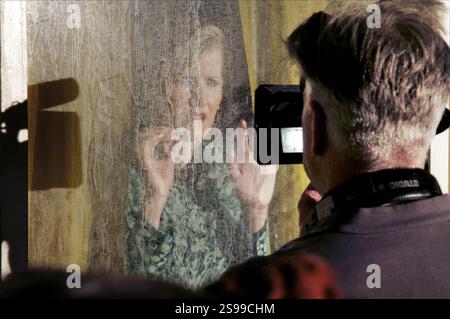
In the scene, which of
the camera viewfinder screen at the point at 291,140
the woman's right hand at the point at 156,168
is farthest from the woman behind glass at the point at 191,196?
the camera viewfinder screen at the point at 291,140

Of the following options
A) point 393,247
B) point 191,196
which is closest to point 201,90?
point 191,196

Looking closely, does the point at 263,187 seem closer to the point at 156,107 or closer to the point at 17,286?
the point at 156,107

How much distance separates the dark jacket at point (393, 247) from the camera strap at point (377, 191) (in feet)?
0.05

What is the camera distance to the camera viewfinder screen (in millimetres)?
1776

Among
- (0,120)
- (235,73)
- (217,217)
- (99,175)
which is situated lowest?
(217,217)

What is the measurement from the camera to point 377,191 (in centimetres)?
111

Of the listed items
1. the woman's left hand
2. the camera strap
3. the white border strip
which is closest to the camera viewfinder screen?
the woman's left hand

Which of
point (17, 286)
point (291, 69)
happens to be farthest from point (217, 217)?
point (17, 286)

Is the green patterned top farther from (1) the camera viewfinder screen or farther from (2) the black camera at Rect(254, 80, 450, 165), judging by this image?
(1) the camera viewfinder screen

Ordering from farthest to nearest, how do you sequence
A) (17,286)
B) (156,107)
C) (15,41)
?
(156,107), (15,41), (17,286)

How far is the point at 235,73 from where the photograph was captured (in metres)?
2.22

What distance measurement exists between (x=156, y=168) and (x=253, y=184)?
344 millimetres

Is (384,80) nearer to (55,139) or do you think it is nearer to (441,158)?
(55,139)

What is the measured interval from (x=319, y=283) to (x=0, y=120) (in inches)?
53.1
